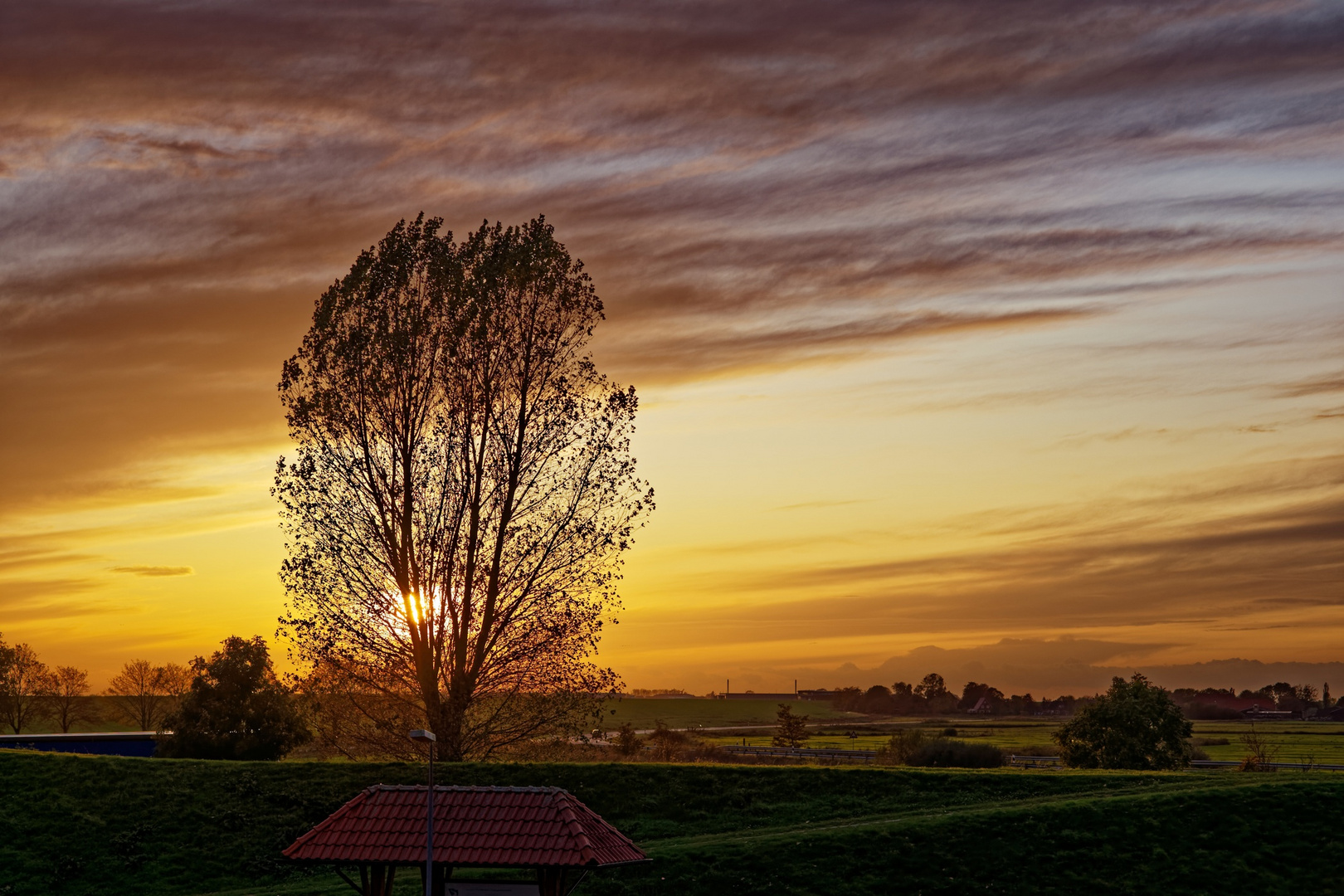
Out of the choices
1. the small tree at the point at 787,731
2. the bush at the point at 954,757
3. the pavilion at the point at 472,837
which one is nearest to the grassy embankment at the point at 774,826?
the pavilion at the point at 472,837

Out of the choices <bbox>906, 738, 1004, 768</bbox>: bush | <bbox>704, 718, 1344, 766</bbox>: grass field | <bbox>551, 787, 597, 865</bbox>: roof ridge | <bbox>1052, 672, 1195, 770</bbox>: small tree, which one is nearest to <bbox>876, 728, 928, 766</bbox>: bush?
<bbox>906, 738, 1004, 768</bbox>: bush

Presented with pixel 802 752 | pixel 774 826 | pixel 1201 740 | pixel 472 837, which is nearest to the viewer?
pixel 472 837

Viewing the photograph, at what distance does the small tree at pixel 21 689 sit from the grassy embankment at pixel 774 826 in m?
70.2

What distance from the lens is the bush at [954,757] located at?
77438mm

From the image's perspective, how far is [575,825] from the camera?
2791 centimetres

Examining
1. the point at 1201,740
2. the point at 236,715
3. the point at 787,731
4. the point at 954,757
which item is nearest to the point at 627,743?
the point at 954,757

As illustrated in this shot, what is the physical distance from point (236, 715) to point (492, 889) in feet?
143

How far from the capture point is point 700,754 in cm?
9600

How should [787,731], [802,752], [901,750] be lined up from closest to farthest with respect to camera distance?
1. [901,750]
2. [802,752]
3. [787,731]

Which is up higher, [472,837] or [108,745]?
[472,837]

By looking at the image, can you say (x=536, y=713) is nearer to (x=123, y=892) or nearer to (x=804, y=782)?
(x=804, y=782)

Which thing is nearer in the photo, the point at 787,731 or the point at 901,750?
the point at 901,750

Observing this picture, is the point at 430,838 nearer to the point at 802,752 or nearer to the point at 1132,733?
the point at 1132,733

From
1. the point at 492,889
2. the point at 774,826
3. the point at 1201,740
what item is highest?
the point at 492,889
